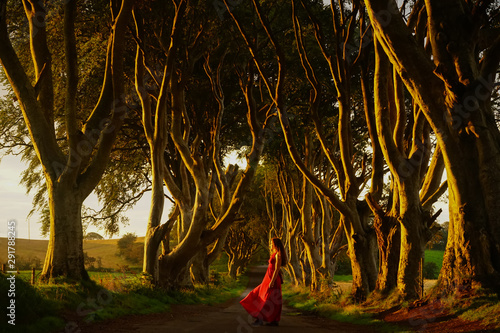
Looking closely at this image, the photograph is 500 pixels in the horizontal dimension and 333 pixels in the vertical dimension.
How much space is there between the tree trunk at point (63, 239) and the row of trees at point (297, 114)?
3 centimetres

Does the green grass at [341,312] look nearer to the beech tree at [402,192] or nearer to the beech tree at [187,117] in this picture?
the beech tree at [402,192]

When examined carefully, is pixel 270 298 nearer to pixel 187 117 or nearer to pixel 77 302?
pixel 77 302

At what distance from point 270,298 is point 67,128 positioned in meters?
6.34

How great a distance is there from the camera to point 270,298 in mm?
9719

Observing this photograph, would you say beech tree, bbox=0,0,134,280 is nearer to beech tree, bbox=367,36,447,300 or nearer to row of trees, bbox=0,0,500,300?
row of trees, bbox=0,0,500,300

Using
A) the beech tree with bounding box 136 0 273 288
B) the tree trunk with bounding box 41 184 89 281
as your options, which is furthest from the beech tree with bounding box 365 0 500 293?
the beech tree with bounding box 136 0 273 288

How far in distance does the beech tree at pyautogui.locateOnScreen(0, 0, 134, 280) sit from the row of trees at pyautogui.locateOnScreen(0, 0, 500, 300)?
1.3 inches

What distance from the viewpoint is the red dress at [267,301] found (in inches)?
379

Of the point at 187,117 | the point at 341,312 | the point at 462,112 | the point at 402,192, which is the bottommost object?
the point at 341,312

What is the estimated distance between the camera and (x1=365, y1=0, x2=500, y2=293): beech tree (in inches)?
282

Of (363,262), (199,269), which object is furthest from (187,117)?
(199,269)

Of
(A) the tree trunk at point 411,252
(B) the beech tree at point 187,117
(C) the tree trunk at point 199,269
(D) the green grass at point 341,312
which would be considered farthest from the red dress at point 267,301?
(C) the tree trunk at point 199,269

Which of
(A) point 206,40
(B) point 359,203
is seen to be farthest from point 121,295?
(A) point 206,40

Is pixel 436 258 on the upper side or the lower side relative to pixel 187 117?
lower
